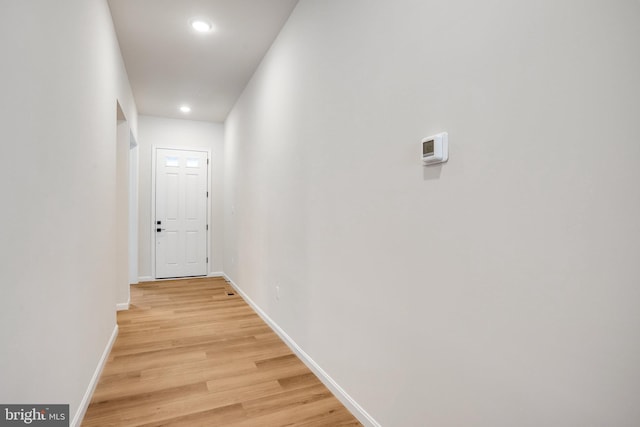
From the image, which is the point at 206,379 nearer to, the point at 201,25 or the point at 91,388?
the point at 91,388

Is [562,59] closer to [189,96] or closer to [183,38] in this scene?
[183,38]

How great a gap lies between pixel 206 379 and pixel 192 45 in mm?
3175

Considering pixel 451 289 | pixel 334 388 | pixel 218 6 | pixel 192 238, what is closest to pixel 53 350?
pixel 334 388

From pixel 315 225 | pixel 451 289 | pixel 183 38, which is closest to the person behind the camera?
pixel 451 289

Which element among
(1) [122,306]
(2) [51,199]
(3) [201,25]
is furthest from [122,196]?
(2) [51,199]

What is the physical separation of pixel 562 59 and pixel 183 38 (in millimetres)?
3371

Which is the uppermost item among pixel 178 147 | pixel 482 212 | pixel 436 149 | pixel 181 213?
pixel 178 147

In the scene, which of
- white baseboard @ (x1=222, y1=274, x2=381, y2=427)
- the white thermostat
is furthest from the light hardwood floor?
the white thermostat

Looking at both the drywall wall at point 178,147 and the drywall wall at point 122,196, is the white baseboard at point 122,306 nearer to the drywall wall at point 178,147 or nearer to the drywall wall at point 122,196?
the drywall wall at point 122,196

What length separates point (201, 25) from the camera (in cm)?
299

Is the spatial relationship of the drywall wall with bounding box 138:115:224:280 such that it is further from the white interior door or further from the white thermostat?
the white thermostat

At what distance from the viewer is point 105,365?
253 cm

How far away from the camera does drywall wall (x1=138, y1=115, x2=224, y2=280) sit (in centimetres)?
564

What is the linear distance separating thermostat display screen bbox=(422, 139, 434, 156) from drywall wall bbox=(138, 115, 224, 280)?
5.33 m
